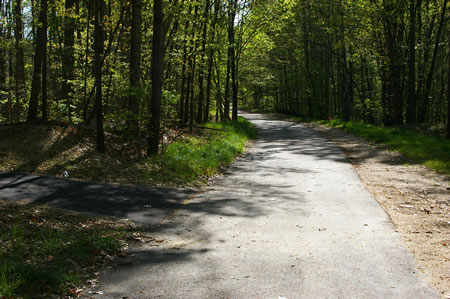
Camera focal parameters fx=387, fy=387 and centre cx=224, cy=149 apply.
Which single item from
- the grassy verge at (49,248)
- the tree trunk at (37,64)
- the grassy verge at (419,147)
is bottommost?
the grassy verge at (49,248)

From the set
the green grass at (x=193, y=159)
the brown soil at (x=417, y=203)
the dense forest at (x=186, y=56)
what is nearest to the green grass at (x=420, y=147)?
the brown soil at (x=417, y=203)

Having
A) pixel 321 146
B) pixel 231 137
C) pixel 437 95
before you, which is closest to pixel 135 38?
pixel 231 137

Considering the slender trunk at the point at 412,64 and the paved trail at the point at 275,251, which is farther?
the slender trunk at the point at 412,64

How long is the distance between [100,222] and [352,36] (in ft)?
84.0

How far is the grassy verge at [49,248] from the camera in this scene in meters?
3.70

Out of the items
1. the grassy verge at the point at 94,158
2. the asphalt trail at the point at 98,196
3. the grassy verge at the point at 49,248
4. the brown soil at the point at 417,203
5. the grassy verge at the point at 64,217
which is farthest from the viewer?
the grassy verge at the point at 94,158

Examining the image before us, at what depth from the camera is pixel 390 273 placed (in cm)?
430

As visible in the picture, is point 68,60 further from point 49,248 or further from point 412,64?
point 412,64

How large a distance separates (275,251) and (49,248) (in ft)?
9.21

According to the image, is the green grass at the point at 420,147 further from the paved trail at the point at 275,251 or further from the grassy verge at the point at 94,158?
the grassy verge at the point at 94,158

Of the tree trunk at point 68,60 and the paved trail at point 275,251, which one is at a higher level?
the tree trunk at point 68,60

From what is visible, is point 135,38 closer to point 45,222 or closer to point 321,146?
point 45,222

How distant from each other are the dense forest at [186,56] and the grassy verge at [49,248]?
17.5 ft

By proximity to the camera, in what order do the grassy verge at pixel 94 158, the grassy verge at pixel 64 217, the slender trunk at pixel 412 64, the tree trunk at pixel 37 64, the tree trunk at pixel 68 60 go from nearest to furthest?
the grassy verge at pixel 64 217 → the grassy verge at pixel 94 158 → the tree trunk at pixel 37 64 → the tree trunk at pixel 68 60 → the slender trunk at pixel 412 64
